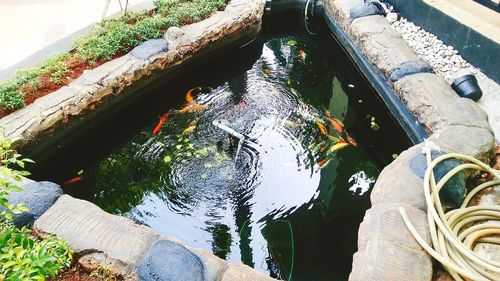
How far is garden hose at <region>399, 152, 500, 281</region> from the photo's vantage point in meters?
2.61

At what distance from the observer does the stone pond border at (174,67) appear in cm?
266

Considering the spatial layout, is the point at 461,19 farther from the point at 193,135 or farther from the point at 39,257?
the point at 39,257

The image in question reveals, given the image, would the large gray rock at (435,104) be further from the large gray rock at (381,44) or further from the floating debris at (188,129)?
the floating debris at (188,129)

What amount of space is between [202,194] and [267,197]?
710 mm

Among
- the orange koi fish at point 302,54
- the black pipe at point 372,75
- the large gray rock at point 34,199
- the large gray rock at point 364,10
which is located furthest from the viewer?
the orange koi fish at point 302,54

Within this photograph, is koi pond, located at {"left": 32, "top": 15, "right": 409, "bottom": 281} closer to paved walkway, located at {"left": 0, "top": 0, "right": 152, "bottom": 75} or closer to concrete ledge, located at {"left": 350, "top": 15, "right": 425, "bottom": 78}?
concrete ledge, located at {"left": 350, "top": 15, "right": 425, "bottom": 78}

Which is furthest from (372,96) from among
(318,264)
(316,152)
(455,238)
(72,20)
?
(72,20)

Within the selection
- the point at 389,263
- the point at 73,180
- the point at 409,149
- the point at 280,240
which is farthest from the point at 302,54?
the point at 389,263

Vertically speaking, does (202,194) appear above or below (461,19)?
below

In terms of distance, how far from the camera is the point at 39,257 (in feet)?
4.82

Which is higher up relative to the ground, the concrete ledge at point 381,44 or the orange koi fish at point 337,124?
the concrete ledge at point 381,44

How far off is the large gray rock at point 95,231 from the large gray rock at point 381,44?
3663 mm

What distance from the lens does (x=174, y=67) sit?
5613 mm

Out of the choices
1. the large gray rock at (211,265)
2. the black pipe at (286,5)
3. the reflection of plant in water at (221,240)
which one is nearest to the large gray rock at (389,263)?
the large gray rock at (211,265)
